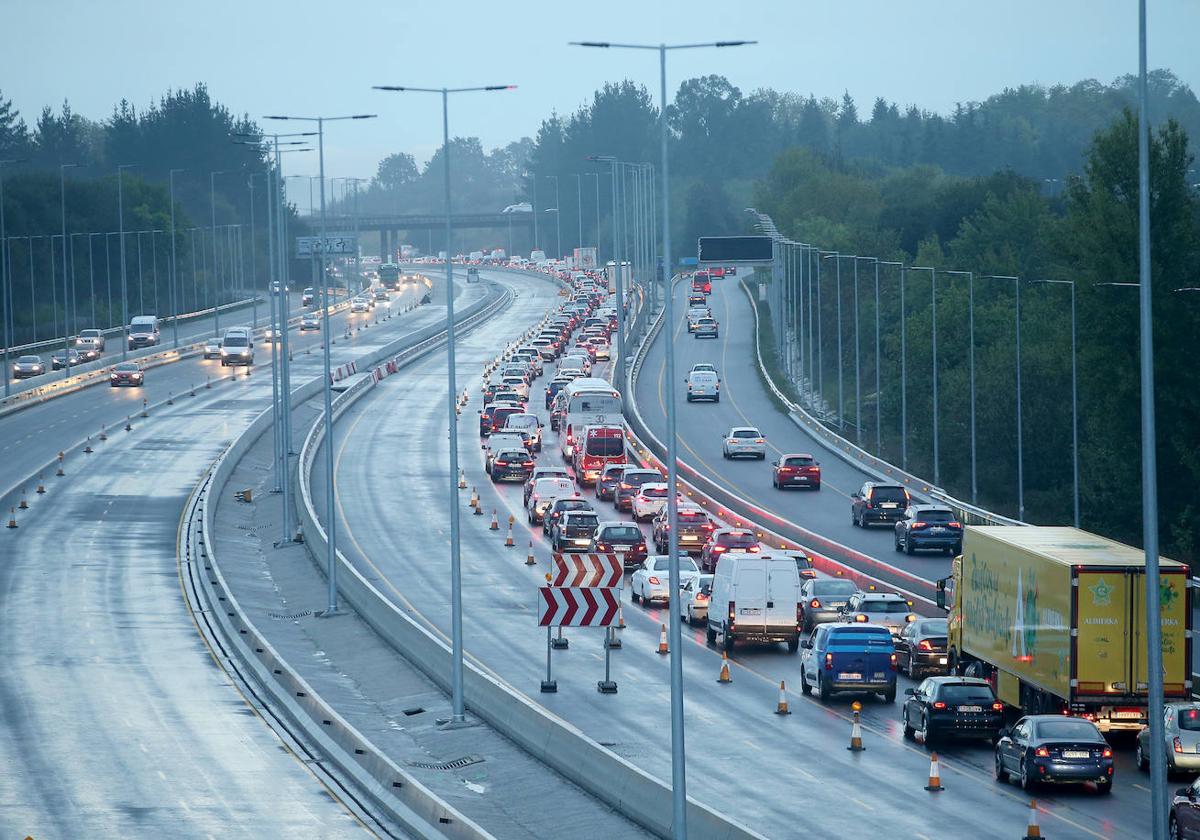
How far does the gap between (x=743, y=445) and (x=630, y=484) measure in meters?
11.8

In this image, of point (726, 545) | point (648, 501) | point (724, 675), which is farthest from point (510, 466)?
point (724, 675)

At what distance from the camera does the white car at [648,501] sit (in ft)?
211

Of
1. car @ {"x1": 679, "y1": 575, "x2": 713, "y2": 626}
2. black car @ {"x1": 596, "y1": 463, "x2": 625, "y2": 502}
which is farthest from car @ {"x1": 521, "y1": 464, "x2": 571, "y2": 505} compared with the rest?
car @ {"x1": 679, "y1": 575, "x2": 713, "y2": 626}

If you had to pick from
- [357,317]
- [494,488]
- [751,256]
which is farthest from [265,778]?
[357,317]

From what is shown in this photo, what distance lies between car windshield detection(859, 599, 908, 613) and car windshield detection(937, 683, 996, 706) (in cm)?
1017

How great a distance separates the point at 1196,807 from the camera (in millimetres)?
23688

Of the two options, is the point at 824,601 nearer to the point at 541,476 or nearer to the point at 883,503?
the point at 883,503

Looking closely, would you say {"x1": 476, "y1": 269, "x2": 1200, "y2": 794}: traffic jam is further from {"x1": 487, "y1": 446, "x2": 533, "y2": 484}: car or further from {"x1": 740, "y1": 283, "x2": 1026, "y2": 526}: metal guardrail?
{"x1": 740, "y1": 283, "x2": 1026, "y2": 526}: metal guardrail

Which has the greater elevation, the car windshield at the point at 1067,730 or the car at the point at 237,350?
the car at the point at 237,350

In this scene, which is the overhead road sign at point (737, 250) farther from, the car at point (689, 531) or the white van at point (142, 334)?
the car at point (689, 531)

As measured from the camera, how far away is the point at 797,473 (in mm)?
70312

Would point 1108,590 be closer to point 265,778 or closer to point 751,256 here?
point 265,778

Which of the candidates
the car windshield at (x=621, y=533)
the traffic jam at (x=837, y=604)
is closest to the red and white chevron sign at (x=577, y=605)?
the traffic jam at (x=837, y=604)

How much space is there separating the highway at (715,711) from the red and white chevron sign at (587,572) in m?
2.34
